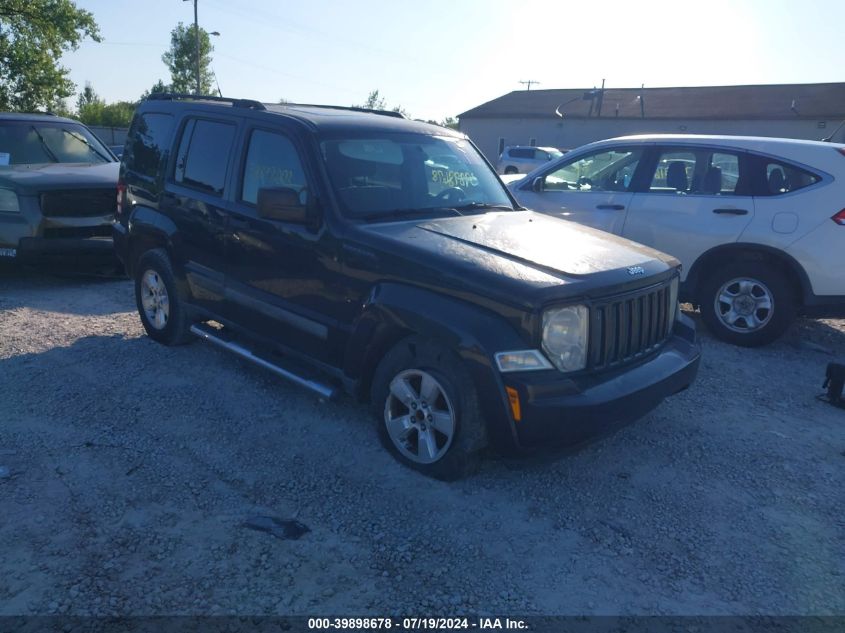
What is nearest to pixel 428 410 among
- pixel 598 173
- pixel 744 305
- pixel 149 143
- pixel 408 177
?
pixel 408 177

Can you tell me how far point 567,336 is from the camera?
350 centimetres

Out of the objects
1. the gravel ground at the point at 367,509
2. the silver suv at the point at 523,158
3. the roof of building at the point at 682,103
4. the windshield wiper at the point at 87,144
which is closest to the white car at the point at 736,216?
the gravel ground at the point at 367,509

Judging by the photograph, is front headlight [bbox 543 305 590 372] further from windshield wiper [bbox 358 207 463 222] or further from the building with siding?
the building with siding

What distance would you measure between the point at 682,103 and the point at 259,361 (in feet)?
141

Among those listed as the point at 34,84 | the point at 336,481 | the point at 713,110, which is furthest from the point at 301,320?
the point at 713,110

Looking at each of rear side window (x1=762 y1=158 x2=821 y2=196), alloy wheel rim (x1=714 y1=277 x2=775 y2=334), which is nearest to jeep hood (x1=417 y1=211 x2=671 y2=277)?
alloy wheel rim (x1=714 y1=277 x2=775 y2=334)

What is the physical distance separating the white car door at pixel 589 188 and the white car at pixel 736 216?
0.01 metres

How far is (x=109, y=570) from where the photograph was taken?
9.87 ft

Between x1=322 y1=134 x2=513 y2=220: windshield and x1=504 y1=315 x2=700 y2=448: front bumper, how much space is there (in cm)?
158

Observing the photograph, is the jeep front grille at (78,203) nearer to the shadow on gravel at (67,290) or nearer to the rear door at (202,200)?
the shadow on gravel at (67,290)

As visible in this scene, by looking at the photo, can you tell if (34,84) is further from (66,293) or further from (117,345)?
(117,345)

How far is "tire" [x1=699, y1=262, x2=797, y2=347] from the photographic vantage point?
6285mm

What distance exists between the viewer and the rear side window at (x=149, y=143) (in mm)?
5660

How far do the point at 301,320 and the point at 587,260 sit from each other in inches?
71.6
